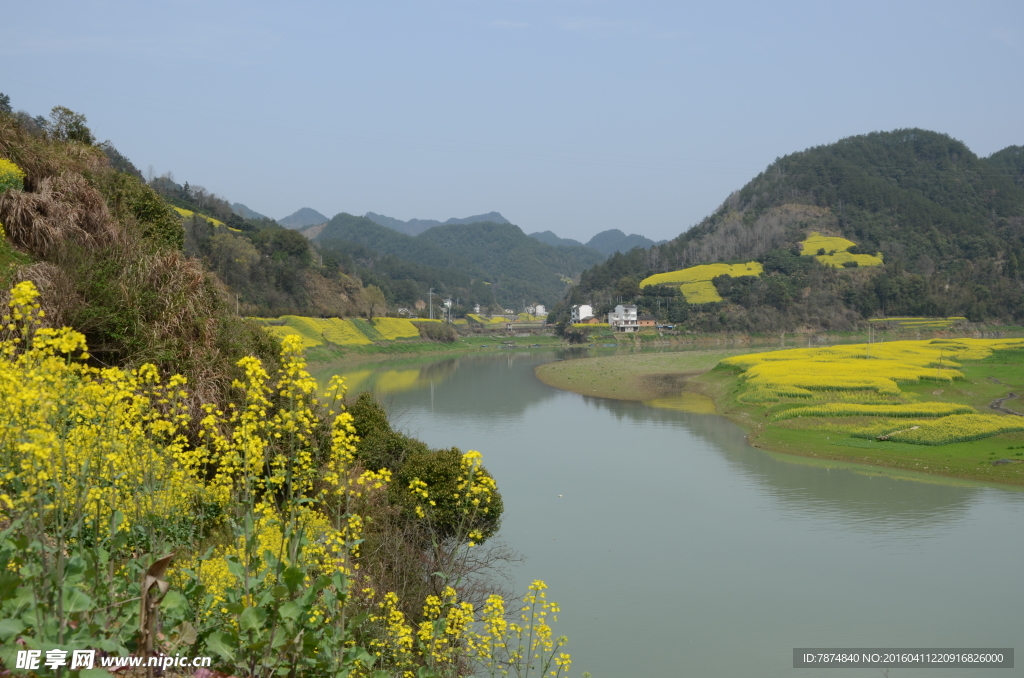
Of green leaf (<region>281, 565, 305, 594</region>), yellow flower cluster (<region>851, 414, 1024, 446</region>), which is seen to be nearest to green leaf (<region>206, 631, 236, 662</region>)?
green leaf (<region>281, 565, 305, 594</region>)

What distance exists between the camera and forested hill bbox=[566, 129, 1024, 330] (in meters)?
72.4

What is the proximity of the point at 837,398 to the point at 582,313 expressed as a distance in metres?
60.9

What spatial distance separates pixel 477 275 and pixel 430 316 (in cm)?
8415

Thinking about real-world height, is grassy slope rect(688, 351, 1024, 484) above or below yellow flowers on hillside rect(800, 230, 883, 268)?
below

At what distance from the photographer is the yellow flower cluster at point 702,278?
76238 millimetres

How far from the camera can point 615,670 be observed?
7816mm

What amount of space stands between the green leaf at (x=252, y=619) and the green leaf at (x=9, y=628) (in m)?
0.82

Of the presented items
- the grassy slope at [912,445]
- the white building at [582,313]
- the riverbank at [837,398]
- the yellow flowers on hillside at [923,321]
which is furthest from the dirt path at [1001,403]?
the white building at [582,313]

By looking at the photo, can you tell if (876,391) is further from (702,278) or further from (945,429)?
(702,278)

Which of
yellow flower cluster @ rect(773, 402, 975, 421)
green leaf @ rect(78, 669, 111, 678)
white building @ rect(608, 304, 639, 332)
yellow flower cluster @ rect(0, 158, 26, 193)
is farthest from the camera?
white building @ rect(608, 304, 639, 332)

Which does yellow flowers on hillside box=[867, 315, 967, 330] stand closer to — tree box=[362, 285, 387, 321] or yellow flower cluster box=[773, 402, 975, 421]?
tree box=[362, 285, 387, 321]

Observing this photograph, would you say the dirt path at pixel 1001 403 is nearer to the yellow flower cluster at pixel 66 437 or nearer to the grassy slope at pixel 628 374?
the grassy slope at pixel 628 374

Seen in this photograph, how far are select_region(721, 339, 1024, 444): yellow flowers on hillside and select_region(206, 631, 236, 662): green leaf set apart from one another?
1885 cm

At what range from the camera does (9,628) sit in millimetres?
2586
